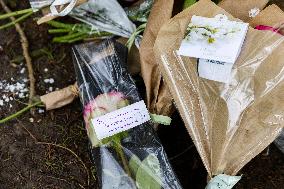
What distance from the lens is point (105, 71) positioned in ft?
5.02

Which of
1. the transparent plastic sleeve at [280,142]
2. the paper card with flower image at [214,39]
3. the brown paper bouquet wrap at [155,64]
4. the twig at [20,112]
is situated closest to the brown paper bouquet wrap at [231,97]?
the paper card with flower image at [214,39]

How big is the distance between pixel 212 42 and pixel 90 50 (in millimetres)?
474

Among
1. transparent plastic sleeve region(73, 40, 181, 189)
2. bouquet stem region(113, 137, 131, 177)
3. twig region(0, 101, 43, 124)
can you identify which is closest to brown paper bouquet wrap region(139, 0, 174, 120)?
transparent plastic sleeve region(73, 40, 181, 189)

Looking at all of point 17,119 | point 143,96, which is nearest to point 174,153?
point 143,96

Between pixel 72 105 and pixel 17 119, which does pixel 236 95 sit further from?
pixel 17 119

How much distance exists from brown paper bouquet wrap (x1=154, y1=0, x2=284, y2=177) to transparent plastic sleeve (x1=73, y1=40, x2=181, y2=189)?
15cm

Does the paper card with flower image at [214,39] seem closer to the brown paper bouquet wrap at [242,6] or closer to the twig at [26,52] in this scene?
the brown paper bouquet wrap at [242,6]

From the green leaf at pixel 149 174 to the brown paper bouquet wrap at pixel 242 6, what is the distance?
47 centimetres

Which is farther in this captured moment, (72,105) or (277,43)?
(72,105)

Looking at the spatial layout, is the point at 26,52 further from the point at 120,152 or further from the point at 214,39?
the point at 214,39

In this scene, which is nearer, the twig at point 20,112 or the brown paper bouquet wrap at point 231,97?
the brown paper bouquet wrap at point 231,97

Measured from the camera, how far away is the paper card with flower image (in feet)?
4.12

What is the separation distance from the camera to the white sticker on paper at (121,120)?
55.4 inches

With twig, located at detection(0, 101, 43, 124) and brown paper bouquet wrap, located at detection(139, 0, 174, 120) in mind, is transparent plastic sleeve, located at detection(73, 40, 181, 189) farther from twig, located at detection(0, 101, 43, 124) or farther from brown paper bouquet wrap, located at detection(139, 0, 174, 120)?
twig, located at detection(0, 101, 43, 124)
